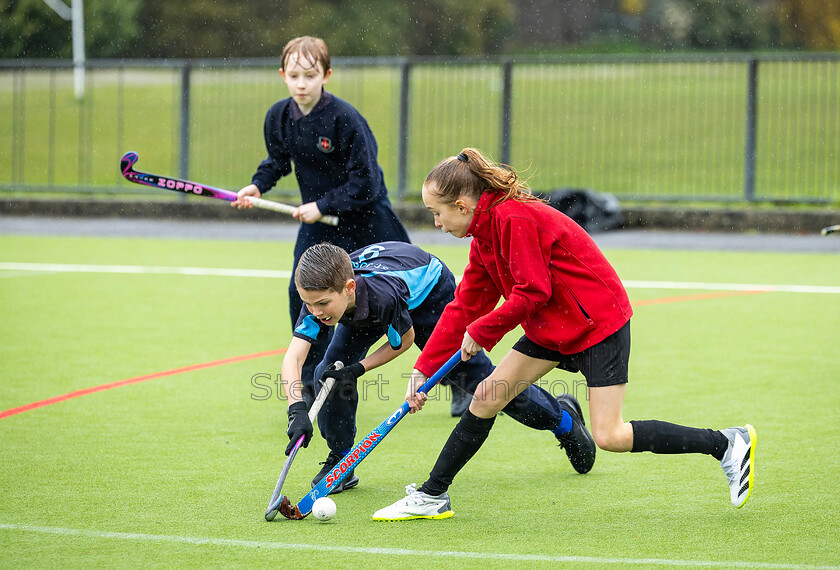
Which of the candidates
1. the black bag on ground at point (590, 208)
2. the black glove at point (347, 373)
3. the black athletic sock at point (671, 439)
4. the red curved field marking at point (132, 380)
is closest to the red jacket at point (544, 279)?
the black athletic sock at point (671, 439)

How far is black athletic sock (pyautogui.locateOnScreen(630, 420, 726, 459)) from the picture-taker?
3.59 metres

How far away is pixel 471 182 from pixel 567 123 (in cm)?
1268

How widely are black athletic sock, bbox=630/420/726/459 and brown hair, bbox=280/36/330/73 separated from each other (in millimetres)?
2150

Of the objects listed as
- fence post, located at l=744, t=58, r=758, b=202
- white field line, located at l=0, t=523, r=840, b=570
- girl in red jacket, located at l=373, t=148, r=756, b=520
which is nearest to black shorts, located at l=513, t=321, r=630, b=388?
girl in red jacket, located at l=373, t=148, r=756, b=520

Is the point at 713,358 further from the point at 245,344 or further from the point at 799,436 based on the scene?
the point at 245,344

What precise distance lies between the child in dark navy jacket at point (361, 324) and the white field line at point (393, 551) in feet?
1.18

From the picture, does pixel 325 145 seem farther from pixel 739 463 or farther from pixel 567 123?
pixel 567 123

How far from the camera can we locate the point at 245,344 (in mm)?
6566

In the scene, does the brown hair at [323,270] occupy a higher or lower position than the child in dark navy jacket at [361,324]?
higher

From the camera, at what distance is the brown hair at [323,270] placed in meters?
3.54

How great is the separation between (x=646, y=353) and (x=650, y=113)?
10.3 meters

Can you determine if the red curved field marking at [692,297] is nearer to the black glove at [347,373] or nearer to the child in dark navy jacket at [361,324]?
the child in dark navy jacket at [361,324]

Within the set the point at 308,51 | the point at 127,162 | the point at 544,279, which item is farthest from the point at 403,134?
the point at 544,279

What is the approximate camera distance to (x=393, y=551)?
3.27m
